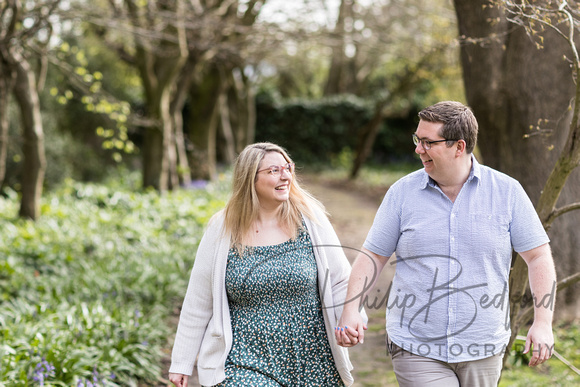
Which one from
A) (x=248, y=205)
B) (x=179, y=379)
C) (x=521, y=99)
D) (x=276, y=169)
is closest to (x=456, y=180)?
(x=276, y=169)

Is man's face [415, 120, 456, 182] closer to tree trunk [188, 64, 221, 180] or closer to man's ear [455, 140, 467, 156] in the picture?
man's ear [455, 140, 467, 156]

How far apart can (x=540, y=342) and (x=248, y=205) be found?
60.3 inches

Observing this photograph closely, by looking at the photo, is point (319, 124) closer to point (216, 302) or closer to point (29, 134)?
point (29, 134)

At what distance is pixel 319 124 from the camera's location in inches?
984

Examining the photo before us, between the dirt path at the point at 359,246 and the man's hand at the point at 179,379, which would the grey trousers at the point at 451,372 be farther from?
the man's hand at the point at 179,379

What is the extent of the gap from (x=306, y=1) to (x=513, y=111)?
10.3 m

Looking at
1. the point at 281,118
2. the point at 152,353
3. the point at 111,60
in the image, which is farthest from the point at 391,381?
the point at 281,118

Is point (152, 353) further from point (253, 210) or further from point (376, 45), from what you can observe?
point (376, 45)

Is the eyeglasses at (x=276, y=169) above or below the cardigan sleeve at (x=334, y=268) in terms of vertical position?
above

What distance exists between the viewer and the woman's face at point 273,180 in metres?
3.18

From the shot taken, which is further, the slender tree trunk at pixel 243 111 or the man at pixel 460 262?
the slender tree trunk at pixel 243 111

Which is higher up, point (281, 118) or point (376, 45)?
point (376, 45)

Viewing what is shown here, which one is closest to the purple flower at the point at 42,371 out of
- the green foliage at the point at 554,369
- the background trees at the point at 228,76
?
the green foliage at the point at 554,369

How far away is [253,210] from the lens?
322cm
